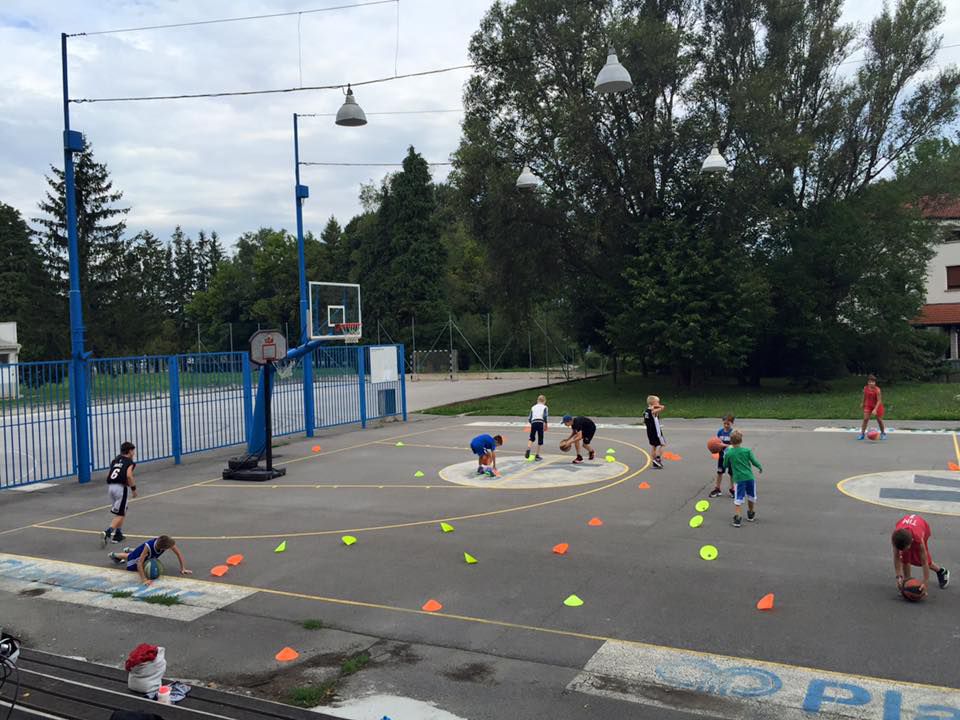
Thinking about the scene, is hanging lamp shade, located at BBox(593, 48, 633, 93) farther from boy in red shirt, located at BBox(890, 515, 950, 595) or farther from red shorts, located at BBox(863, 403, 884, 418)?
red shorts, located at BBox(863, 403, 884, 418)

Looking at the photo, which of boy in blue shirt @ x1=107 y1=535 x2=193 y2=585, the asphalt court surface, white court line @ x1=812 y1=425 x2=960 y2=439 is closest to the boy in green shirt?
the asphalt court surface

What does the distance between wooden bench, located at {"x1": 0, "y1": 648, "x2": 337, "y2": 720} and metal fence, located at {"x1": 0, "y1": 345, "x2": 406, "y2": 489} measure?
9.45 m

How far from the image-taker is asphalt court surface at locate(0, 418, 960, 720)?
275 inches

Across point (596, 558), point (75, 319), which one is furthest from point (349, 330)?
point (596, 558)

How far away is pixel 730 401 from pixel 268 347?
21470 millimetres

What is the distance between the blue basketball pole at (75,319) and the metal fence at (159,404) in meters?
0.15

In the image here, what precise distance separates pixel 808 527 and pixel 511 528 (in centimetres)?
435

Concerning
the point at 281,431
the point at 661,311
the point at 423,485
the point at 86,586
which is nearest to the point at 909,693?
the point at 86,586

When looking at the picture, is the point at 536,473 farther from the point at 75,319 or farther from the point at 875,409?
the point at 75,319

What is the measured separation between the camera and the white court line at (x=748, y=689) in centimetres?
596

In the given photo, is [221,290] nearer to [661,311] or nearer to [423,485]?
[661,311]

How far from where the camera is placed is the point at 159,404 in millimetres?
19250

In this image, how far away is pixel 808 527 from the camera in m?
11.5

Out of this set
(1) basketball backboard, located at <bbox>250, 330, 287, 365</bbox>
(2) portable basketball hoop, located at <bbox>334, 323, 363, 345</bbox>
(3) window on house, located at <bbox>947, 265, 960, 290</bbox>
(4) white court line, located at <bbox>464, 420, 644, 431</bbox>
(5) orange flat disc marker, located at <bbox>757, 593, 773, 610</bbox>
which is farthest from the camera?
(3) window on house, located at <bbox>947, 265, 960, 290</bbox>
